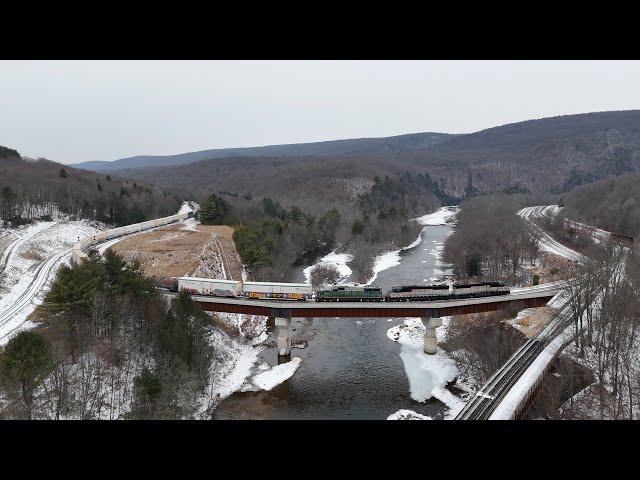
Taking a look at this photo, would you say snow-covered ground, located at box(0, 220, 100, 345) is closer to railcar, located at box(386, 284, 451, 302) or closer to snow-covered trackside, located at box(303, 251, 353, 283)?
railcar, located at box(386, 284, 451, 302)

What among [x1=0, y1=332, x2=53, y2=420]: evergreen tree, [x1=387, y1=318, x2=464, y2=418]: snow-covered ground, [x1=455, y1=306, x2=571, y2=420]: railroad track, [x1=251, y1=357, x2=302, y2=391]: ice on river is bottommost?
[x1=387, y1=318, x2=464, y2=418]: snow-covered ground

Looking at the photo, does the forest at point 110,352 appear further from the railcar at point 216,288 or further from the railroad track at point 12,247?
the railroad track at point 12,247

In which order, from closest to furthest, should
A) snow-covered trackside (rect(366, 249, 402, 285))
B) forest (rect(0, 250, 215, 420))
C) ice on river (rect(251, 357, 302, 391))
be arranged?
forest (rect(0, 250, 215, 420)), ice on river (rect(251, 357, 302, 391)), snow-covered trackside (rect(366, 249, 402, 285))

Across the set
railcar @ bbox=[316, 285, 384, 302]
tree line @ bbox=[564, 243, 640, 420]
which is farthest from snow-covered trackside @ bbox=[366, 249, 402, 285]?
tree line @ bbox=[564, 243, 640, 420]

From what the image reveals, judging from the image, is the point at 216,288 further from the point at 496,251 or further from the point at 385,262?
the point at 496,251

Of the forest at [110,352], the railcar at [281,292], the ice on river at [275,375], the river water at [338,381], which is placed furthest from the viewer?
the railcar at [281,292]

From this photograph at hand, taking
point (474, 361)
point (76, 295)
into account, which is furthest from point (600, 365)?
point (76, 295)

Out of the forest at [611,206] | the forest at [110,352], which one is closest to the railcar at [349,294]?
the forest at [110,352]
